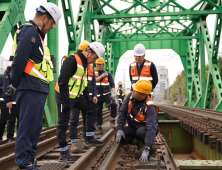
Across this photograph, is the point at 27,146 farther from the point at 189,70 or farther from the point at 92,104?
the point at 189,70

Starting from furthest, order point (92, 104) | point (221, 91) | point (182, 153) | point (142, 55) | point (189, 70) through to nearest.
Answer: point (189, 70) → point (221, 91) → point (182, 153) → point (142, 55) → point (92, 104)

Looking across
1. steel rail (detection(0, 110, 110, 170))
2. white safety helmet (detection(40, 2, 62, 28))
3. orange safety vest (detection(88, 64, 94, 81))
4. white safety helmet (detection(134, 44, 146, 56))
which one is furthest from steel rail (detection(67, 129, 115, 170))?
white safety helmet (detection(134, 44, 146, 56))

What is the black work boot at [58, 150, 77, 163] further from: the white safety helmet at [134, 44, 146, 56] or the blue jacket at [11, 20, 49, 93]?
the white safety helmet at [134, 44, 146, 56]

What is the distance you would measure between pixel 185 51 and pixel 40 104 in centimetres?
2523

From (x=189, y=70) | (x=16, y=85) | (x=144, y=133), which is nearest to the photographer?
(x=16, y=85)

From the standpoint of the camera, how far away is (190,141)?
9.22 meters

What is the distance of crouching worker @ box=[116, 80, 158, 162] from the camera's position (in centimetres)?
430

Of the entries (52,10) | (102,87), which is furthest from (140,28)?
(52,10)

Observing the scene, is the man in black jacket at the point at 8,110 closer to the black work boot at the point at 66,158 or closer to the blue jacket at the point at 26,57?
the black work boot at the point at 66,158

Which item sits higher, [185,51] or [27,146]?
[185,51]

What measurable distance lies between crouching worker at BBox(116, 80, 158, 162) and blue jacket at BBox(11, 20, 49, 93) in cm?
186

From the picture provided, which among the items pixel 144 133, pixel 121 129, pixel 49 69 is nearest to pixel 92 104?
pixel 121 129

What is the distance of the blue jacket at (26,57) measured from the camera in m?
2.83

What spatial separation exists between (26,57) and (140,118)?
253 cm
